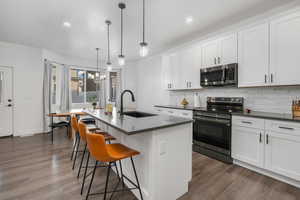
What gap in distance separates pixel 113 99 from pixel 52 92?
242 centimetres

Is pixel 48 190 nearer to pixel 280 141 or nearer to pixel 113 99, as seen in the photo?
pixel 280 141

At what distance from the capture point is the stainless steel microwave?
112 inches

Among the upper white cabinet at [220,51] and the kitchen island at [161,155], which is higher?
the upper white cabinet at [220,51]

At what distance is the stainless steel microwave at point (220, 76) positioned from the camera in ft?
9.36

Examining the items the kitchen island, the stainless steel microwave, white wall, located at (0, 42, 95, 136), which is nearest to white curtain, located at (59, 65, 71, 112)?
white wall, located at (0, 42, 95, 136)

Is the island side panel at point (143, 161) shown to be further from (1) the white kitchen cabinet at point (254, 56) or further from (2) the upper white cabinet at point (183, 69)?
(2) the upper white cabinet at point (183, 69)

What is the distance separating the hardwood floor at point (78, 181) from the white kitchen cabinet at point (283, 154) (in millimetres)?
206

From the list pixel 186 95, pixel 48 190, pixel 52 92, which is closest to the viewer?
pixel 48 190

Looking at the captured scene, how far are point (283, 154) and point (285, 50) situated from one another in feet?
5.32

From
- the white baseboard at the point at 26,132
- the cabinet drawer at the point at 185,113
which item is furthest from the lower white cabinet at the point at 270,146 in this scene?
the white baseboard at the point at 26,132

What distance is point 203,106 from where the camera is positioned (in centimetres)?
378

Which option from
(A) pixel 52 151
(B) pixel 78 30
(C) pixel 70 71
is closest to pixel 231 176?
(A) pixel 52 151

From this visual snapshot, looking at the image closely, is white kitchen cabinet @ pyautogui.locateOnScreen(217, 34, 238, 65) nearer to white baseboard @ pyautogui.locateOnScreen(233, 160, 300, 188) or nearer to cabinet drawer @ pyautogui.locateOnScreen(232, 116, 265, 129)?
cabinet drawer @ pyautogui.locateOnScreen(232, 116, 265, 129)

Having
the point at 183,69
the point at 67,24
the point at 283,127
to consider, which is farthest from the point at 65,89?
the point at 283,127
